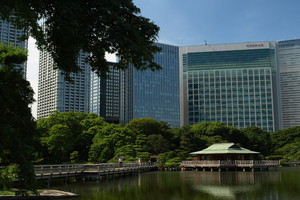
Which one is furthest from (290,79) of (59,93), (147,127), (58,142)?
(58,142)

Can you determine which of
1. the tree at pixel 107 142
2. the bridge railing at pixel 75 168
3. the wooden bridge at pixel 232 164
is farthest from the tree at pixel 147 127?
the bridge railing at pixel 75 168

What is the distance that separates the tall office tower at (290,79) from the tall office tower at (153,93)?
157 ft

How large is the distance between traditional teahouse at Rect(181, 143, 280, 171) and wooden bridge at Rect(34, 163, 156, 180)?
973 centimetres

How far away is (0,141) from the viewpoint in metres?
7.39

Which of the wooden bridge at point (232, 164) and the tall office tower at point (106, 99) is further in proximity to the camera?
the tall office tower at point (106, 99)

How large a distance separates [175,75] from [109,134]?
99.4 meters

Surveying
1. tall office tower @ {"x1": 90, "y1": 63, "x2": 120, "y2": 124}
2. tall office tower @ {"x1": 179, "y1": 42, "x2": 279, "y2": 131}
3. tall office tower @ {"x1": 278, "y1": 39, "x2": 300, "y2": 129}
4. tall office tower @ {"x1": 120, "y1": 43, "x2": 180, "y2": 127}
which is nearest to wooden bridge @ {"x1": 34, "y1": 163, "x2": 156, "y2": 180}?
tall office tower @ {"x1": 179, "y1": 42, "x2": 279, "y2": 131}

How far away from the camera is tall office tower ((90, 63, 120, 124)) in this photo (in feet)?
461

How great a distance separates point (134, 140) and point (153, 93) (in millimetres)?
86149

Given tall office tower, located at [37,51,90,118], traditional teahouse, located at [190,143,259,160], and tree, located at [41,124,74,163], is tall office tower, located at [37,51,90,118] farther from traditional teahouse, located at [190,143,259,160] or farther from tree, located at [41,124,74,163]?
traditional teahouse, located at [190,143,259,160]

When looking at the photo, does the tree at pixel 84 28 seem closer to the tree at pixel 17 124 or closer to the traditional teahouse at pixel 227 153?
the tree at pixel 17 124

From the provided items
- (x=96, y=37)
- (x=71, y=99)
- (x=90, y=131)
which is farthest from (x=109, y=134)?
(x=71, y=99)

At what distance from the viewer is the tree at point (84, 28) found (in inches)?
336

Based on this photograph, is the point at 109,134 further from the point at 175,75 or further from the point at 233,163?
the point at 175,75
